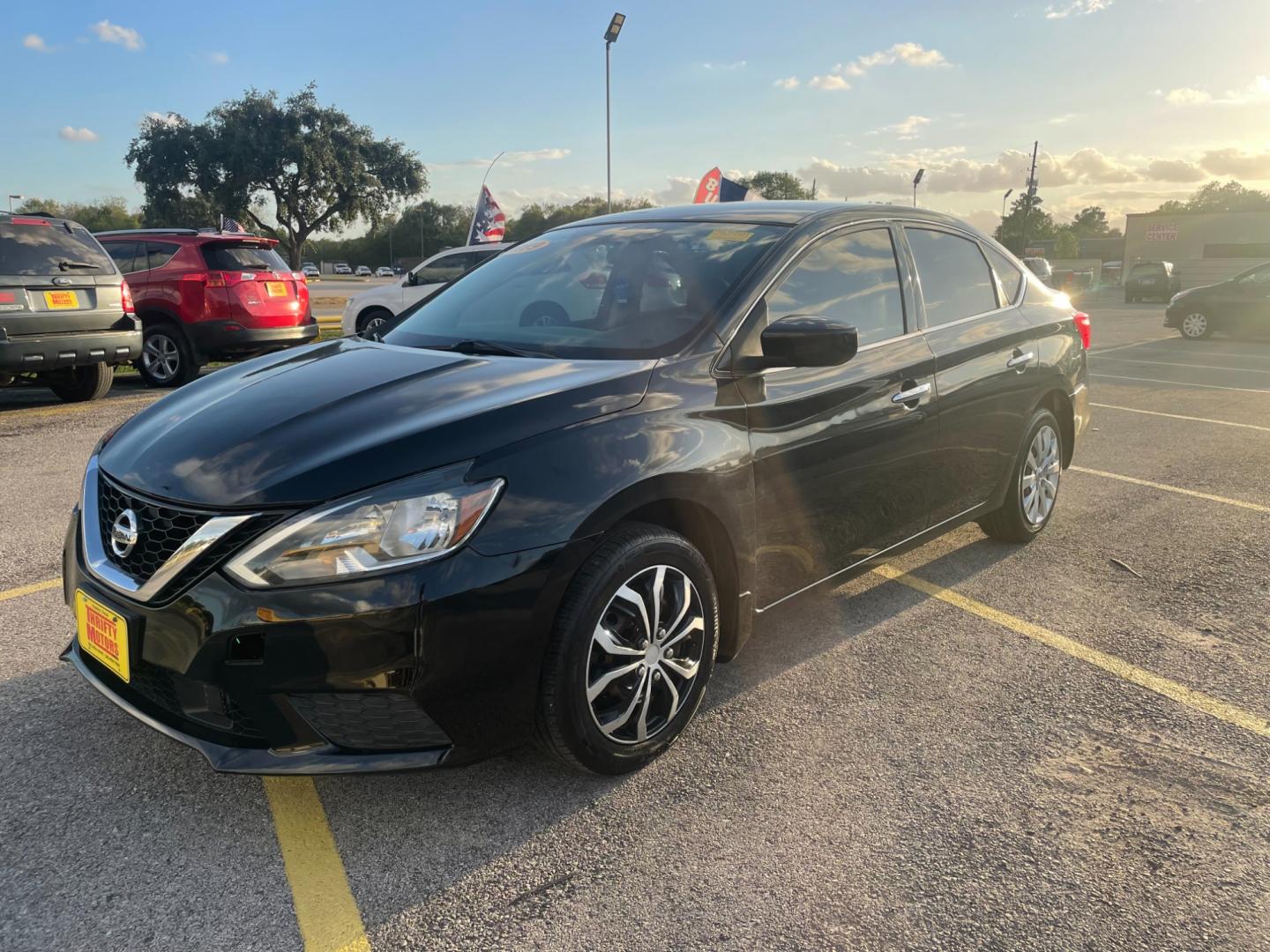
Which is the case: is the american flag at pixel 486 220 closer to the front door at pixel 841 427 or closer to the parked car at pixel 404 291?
the parked car at pixel 404 291

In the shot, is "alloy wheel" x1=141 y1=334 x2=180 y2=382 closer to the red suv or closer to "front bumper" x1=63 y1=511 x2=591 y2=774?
the red suv

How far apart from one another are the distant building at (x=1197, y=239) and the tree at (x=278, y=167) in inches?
1376

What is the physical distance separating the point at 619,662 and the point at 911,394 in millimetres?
1704

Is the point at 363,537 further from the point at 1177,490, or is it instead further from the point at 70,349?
the point at 70,349

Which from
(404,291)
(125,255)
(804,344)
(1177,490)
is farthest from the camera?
(404,291)

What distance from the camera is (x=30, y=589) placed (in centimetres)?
396

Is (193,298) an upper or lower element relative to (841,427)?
upper

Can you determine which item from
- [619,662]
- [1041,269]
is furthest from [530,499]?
[1041,269]

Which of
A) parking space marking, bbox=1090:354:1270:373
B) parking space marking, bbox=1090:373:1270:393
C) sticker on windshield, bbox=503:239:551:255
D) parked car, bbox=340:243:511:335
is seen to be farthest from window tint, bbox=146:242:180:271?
parking space marking, bbox=1090:354:1270:373

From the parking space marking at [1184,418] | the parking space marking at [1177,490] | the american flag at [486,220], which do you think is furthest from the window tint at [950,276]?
the american flag at [486,220]

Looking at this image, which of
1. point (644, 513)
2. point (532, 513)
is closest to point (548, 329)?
point (644, 513)

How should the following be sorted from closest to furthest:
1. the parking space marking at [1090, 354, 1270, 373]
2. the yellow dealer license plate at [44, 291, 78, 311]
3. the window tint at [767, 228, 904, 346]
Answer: the window tint at [767, 228, 904, 346] → the yellow dealer license plate at [44, 291, 78, 311] → the parking space marking at [1090, 354, 1270, 373]

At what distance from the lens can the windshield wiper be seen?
3090 millimetres

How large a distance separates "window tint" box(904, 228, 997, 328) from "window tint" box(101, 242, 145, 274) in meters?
8.96
